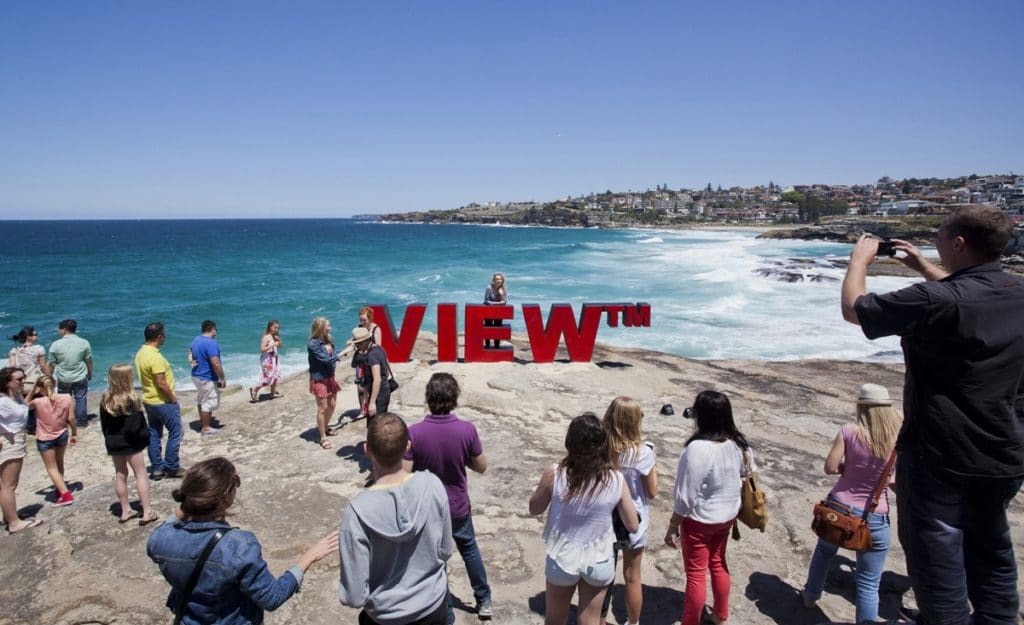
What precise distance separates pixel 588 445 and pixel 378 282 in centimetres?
4485

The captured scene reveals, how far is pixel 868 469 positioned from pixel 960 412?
181 centimetres

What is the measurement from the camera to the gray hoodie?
2.84 meters

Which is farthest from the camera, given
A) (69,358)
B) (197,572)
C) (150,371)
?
(69,358)

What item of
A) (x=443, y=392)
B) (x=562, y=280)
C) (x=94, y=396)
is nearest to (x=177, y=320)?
(x=94, y=396)

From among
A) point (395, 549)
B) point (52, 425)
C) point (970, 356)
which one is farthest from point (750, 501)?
point (52, 425)

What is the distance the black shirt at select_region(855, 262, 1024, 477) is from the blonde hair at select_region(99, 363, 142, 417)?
6.62 m

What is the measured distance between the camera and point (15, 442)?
234 inches

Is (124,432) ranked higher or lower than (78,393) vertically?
higher

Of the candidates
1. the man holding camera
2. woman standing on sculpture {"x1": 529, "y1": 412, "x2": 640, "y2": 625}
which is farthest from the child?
the man holding camera

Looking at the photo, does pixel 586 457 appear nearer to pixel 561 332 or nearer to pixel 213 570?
pixel 213 570

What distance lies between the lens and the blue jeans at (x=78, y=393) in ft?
33.2

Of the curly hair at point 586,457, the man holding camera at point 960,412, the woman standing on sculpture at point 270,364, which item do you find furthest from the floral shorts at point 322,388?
the man holding camera at point 960,412

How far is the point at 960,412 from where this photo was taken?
255 centimetres

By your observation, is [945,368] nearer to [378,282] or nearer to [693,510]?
[693,510]
